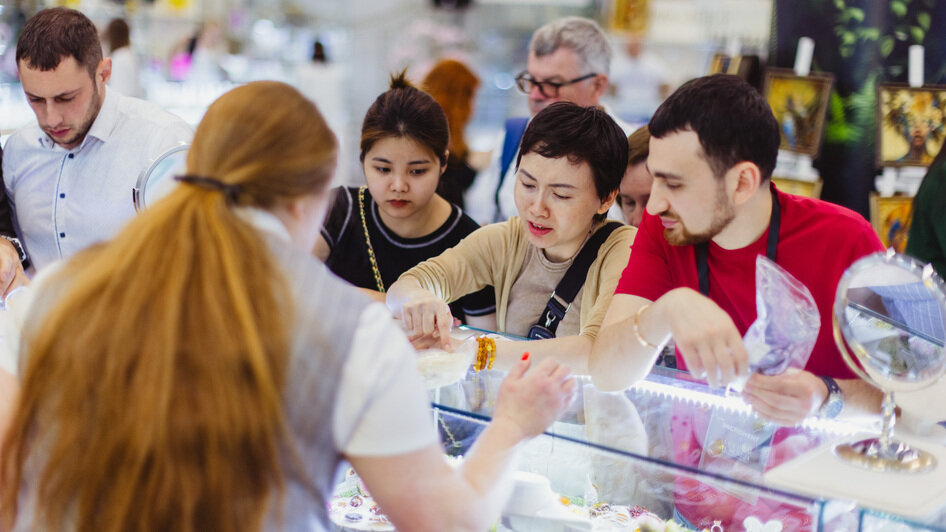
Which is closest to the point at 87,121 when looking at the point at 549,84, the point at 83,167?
the point at 83,167

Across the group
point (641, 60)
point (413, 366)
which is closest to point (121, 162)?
point (413, 366)

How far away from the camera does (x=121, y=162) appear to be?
3258 mm

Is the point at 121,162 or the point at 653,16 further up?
the point at 653,16

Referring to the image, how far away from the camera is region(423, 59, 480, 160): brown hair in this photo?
191 inches

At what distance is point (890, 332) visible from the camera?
1553mm

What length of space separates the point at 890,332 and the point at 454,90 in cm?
363

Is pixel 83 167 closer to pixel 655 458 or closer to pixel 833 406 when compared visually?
pixel 655 458

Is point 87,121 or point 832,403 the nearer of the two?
point 832,403

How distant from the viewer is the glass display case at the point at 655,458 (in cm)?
152

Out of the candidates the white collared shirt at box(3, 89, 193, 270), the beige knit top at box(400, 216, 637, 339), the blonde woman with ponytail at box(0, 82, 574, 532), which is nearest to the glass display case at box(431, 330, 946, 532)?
the blonde woman with ponytail at box(0, 82, 574, 532)

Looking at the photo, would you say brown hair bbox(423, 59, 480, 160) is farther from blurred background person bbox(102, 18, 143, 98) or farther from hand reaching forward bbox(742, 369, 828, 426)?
blurred background person bbox(102, 18, 143, 98)

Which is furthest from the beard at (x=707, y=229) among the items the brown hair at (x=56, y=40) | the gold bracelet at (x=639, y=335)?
the brown hair at (x=56, y=40)

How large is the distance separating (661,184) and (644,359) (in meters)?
0.41

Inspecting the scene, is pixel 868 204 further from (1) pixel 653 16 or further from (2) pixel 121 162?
(1) pixel 653 16
